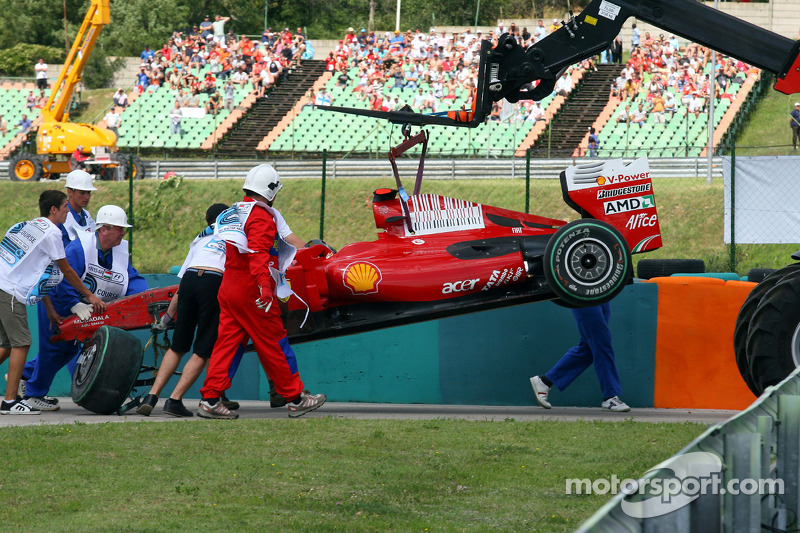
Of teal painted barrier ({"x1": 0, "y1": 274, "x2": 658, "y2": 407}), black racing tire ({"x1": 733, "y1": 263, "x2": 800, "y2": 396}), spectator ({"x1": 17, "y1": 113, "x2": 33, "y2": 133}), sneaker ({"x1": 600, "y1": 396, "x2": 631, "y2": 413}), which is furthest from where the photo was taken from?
spectator ({"x1": 17, "y1": 113, "x2": 33, "y2": 133})

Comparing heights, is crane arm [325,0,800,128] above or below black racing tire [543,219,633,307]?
above

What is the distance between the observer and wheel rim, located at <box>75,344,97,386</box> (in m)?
8.41

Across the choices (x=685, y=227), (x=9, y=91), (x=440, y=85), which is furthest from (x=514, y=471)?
(x=9, y=91)

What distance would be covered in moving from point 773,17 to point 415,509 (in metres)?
40.5

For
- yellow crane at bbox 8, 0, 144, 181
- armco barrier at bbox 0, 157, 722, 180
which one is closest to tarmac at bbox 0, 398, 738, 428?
armco barrier at bbox 0, 157, 722, 180

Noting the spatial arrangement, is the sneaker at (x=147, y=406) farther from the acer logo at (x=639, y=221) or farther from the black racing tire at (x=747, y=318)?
the black racing tire at (x=747, y=318)

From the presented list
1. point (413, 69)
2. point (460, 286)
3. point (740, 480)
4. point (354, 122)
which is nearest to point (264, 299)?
point (460, 286)

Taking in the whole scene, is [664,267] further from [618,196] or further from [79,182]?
[79,182]

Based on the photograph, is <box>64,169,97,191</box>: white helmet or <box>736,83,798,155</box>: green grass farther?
<box>736,83,798,155</box>: green grass

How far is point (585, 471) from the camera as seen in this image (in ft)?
20.0

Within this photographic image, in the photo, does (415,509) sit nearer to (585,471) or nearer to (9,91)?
(585,471)

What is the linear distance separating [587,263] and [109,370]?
411 centimetres

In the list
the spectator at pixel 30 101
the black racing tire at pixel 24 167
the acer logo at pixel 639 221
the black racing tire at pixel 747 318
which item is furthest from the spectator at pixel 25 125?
the black racing tire at pixel 747 318

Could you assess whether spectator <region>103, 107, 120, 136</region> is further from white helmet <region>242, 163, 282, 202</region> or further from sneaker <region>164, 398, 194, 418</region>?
white helmet <region>242, 163, 282, 202</region>
